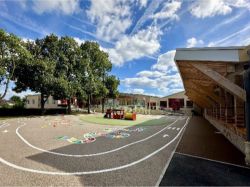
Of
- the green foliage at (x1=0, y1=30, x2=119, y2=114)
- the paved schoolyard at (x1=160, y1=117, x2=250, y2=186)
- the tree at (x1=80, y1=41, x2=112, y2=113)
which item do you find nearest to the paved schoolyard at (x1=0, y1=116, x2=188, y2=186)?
the paved schoolyard at (x1=160, y1=117, x2=250, y2=186)

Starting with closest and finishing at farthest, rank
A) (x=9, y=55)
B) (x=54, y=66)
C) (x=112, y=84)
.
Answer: (x=9, y=55) < (x=54, y=66) < (x=112, y=84)

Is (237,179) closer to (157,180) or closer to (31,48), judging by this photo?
(157,180)

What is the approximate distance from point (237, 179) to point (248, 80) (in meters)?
3.62

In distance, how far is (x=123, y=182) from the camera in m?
5.86

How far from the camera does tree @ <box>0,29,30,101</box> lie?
28.4 metres

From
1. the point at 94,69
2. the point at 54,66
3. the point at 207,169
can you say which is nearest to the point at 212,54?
the point at 207,169

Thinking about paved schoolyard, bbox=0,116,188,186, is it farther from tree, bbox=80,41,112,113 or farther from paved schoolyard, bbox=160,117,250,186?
tree, bbox=80,41,112,113

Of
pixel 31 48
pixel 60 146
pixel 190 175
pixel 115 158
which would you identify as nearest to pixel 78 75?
pixel 31 48

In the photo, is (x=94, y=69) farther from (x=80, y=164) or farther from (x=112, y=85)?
(x=80, y=164)

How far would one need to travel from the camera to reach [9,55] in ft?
99.3

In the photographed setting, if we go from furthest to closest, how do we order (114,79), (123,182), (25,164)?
(114,79), (25,164), (123,182)

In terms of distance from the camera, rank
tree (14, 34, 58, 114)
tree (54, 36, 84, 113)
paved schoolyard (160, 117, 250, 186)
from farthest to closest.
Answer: tree (54, 36, 84, 113) < tree (14, 34, 58, 114) < paved schoolyard (160, 117, 250, 186)

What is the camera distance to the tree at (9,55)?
28.4 metres

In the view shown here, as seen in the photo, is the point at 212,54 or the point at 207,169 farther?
the point at 212,54
